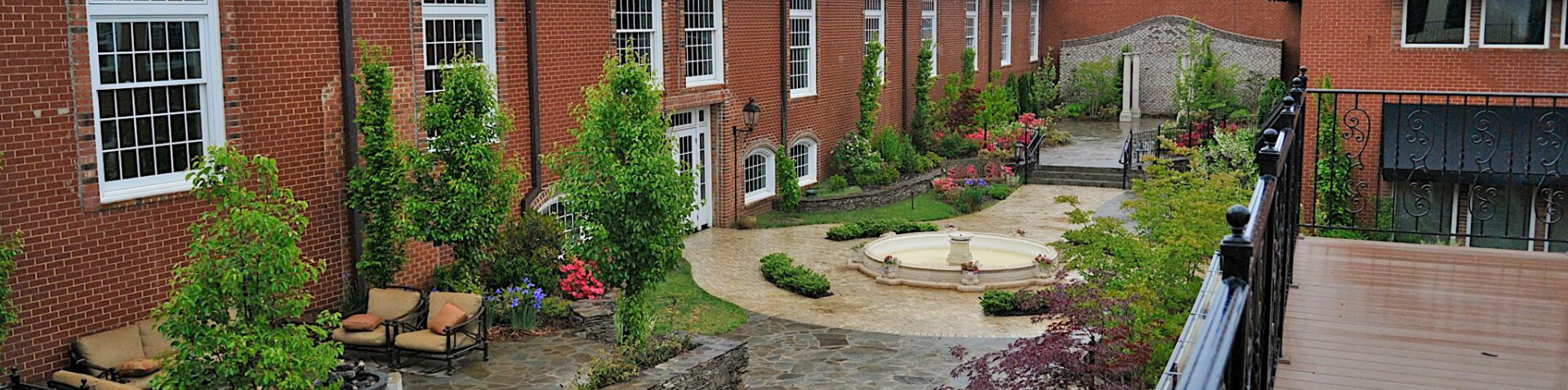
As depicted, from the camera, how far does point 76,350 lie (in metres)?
12.9

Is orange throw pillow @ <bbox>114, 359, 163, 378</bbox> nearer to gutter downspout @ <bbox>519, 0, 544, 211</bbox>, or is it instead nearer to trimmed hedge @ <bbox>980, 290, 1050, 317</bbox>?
gutter downspout @ <bbox>519, 0, 544, 211</bbox>

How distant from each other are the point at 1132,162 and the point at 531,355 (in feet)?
67.8

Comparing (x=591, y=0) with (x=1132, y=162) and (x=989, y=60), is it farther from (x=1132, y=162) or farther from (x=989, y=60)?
(x=989, y=60)

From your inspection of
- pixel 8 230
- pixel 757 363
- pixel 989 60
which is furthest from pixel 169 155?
pixel 989 60

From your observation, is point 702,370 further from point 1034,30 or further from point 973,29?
point 1034,30

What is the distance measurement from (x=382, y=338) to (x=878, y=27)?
1891 centimetres


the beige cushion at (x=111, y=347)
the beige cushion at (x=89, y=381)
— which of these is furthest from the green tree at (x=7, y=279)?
the beige cushion at (x=111, y=347)

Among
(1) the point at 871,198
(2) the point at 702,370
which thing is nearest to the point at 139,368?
(2) the point at 702,370

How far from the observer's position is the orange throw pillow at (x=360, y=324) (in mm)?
14727

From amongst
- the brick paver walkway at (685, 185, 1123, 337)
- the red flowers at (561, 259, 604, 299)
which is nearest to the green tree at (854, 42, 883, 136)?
the brick paver walkway at (685, 185, 1123, 337)

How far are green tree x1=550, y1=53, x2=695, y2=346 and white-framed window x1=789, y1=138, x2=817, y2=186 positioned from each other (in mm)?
14033

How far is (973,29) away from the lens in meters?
38.8

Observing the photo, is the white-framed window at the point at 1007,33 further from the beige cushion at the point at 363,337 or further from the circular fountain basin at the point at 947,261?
the beige cushion at the point at 363,337

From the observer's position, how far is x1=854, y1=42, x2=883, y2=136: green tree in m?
29.7
